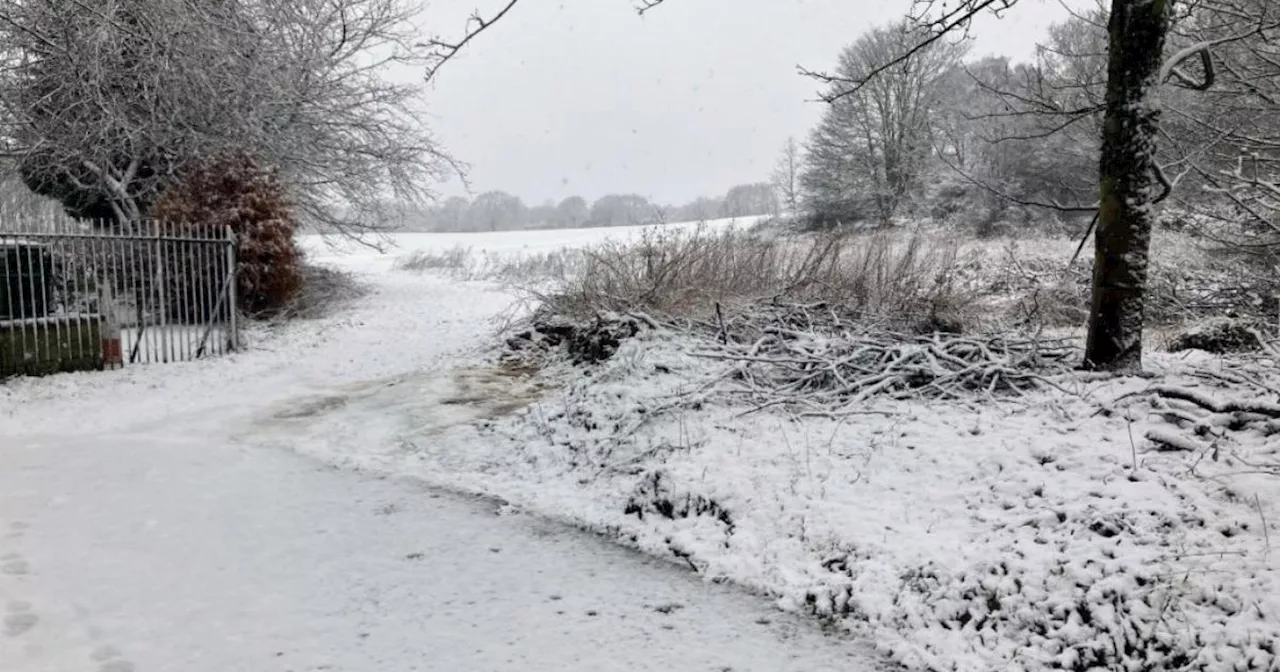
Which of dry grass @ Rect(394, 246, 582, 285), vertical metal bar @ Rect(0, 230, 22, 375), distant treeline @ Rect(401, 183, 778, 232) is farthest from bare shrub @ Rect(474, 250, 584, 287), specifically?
distant treeline @ Rect(401, 183, 778, 232)

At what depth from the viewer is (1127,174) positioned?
552 cm

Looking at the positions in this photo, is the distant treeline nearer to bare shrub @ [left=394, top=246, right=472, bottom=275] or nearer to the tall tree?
the tall tree

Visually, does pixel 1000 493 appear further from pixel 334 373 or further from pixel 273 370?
pixel 273 370

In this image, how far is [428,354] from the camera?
11.5 metres

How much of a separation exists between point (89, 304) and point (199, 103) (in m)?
4.18

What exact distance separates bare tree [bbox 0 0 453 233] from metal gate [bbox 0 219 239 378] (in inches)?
76.8

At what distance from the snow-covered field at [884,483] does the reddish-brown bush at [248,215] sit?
5.42 metres

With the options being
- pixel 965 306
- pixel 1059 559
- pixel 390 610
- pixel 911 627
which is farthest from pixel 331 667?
pixel 965 306

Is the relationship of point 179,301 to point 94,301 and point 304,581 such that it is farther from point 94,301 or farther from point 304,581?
point 304,581

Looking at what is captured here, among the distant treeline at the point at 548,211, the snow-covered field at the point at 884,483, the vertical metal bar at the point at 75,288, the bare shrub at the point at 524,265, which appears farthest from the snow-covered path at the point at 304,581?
the distant treeline at the point at 548,211

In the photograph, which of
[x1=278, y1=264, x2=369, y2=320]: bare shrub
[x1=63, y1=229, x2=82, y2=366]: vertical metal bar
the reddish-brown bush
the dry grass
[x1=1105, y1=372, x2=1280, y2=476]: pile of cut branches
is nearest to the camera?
[x1=1105, y1=372, x2=1280, y2=476]: pile of cut branches

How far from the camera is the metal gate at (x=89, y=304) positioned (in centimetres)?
906

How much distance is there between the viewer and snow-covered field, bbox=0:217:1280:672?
3396mm

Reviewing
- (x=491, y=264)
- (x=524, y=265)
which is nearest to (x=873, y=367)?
(x=524, y=265)
